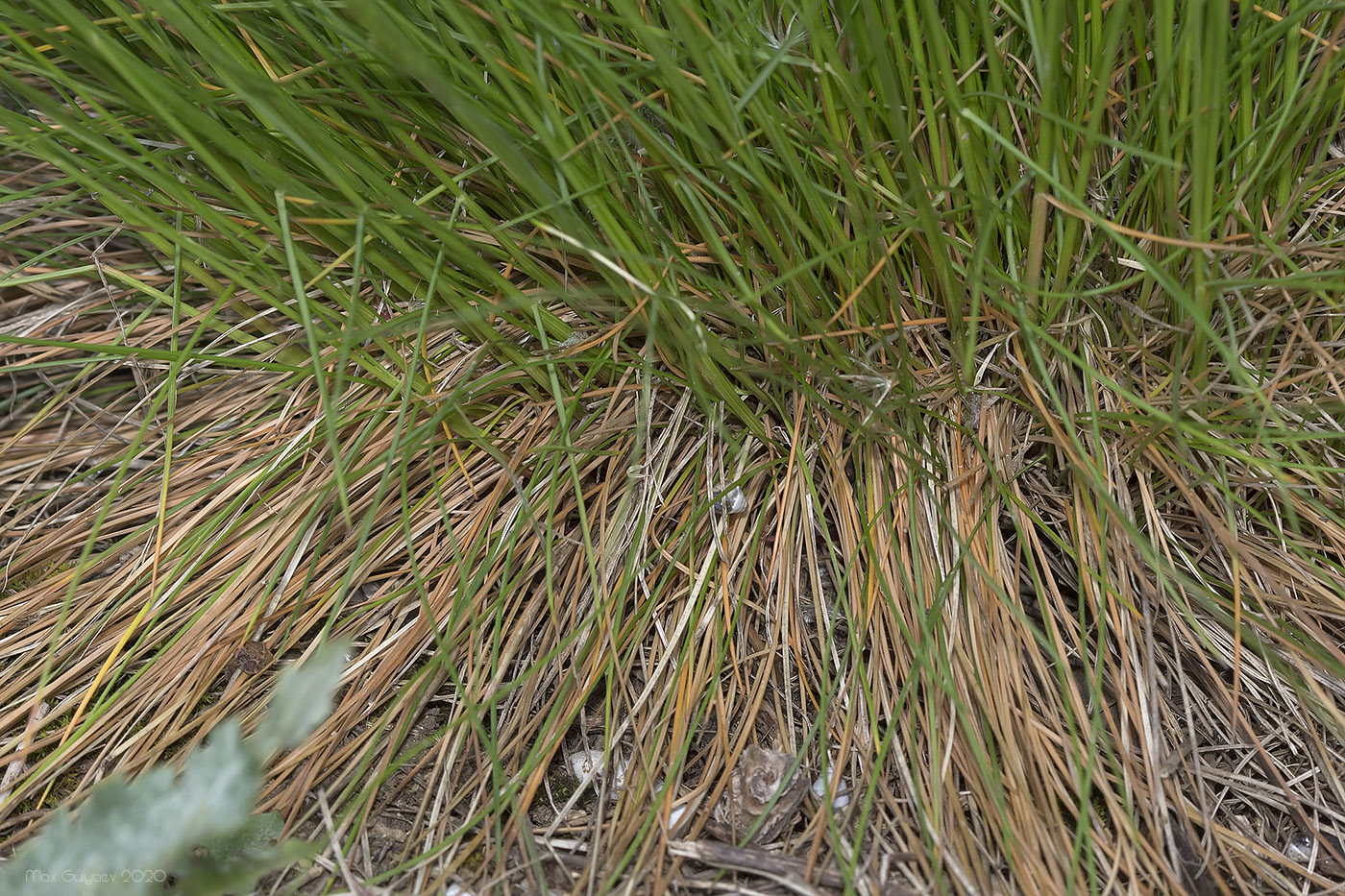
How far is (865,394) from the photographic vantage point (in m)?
0.85

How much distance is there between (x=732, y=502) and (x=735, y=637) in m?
0.14

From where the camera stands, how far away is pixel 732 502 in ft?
3.00

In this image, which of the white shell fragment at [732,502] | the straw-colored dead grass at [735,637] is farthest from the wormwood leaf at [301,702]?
the white shell fragment at [732,502]

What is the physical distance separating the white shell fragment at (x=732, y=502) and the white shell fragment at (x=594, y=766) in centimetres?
27

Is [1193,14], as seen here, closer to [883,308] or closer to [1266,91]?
[1266,91]

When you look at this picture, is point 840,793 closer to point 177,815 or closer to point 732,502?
point 732,502

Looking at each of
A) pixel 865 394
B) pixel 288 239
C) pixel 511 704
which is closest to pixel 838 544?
pixel 865 394

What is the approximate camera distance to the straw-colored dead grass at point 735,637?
76cm

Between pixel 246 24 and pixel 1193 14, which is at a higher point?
pixel 246 24

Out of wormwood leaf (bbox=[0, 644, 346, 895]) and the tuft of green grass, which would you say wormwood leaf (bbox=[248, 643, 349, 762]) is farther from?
the tuft of green grass

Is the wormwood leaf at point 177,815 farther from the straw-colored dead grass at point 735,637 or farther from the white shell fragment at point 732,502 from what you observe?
the white shell fragment at point 732,502

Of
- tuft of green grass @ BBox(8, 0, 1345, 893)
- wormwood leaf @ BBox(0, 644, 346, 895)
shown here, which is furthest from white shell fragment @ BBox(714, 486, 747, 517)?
wormwood leaf @ BBox(0, 644, 346, 895)

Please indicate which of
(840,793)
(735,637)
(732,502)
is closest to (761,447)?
(732,502)

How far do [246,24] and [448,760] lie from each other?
773 millimetres
